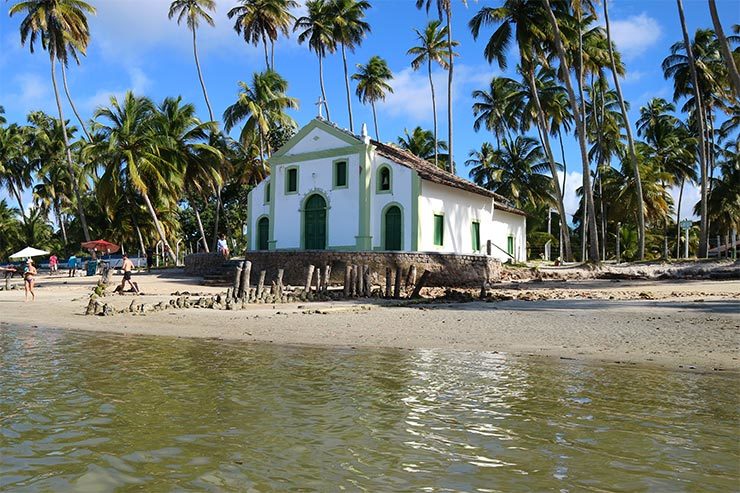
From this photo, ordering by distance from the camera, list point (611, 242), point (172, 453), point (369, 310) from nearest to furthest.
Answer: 1. point (172, 453)
2. point (369, 310)
3. point (611, 242)

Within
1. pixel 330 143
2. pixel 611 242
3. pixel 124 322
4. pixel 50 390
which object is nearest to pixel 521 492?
pixel 50 390

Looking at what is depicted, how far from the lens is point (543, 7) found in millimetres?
30703

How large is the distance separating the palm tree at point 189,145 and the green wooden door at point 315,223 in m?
11.1

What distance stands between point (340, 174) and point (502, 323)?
16472 mm

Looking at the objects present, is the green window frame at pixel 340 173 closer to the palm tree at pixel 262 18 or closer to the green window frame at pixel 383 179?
the green window frame at pixel 383 179

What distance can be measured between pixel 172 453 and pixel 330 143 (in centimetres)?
2467

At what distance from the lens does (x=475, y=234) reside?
2980 centimetres

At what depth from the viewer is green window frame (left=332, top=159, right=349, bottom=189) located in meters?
27.5

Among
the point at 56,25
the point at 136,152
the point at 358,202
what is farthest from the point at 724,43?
the point at 56,25

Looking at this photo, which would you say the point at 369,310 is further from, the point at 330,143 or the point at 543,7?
the point at 543,7

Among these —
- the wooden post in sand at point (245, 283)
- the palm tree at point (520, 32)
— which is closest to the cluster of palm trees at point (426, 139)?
the palm tree at point (520, 32)

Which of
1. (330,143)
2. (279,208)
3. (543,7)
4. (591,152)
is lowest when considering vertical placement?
(279,208)

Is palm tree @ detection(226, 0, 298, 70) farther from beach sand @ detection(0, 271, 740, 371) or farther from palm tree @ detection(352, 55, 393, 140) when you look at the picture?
beach sand @ detection(0, 271, 740, 371)

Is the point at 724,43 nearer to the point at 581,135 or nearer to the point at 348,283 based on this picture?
the point at 581,135
